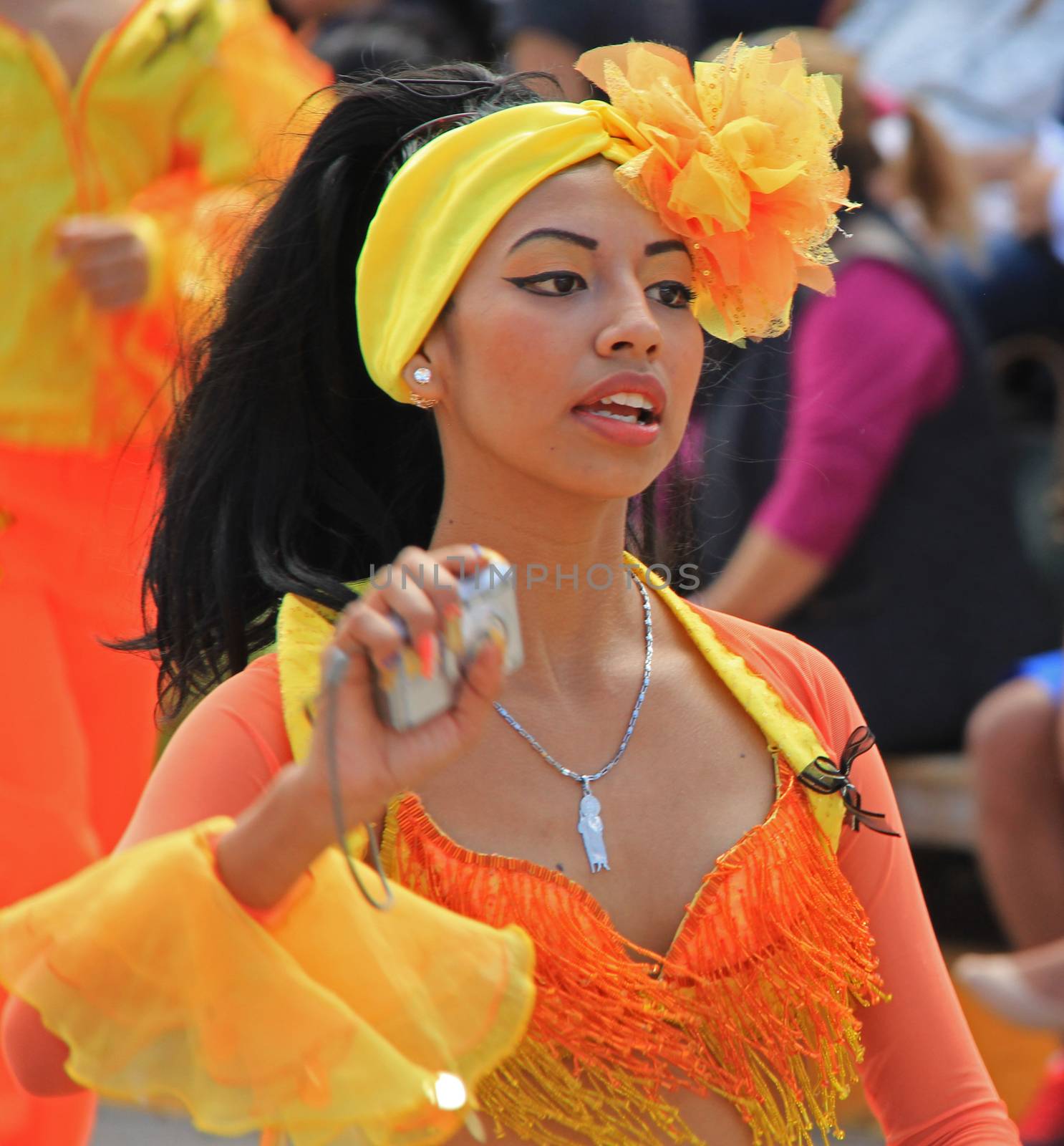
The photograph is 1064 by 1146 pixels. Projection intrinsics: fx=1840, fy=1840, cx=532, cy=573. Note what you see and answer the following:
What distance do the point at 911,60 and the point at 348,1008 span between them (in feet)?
15.4

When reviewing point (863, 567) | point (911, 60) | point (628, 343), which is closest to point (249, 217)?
point (628, 343)

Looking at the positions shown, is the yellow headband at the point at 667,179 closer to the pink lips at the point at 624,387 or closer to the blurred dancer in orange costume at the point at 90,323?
the pink lips at the point at 624,387

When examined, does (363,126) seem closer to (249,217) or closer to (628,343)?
(249,217)

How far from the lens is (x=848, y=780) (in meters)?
2.03

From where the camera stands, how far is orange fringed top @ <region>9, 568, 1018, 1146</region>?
5.90 ft

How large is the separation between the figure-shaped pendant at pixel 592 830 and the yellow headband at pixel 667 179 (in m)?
0.50

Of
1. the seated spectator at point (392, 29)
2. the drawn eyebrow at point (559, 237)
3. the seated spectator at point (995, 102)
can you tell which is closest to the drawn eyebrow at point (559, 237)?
the drawn eyebrow at point (559, 237)

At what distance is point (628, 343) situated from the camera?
1.90 meters

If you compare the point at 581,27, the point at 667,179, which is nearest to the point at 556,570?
the point at 667,179

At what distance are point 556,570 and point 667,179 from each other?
0.44 metres

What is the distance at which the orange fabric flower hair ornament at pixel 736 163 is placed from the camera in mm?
1975

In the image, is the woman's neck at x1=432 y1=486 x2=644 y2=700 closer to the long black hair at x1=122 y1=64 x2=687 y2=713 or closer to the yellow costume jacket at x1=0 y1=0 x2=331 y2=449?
the long black hair at x1=122 y1=64 x2=687 y2=713

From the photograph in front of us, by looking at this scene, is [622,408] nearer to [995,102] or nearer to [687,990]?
[687,990]

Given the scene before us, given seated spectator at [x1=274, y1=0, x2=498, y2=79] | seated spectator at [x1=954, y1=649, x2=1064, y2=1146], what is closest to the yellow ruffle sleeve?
seated spectator at [x1=954, y1=649, x2=1064, y2=1146]
